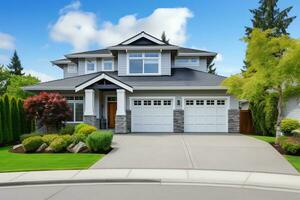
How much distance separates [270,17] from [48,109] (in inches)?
1323

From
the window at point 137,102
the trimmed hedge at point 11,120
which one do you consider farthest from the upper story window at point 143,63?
the trimmed hedge at point 11,120

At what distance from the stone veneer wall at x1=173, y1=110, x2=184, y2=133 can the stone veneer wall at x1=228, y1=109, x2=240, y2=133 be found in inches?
125

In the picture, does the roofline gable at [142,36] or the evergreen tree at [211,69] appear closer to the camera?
the roofline gable at [142,36]

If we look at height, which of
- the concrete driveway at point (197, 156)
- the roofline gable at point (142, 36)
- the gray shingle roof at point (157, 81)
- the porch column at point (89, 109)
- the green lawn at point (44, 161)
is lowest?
the green lawn at point (44, 161)

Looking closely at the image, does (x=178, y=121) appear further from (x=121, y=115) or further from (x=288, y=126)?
(x=288, y=126)

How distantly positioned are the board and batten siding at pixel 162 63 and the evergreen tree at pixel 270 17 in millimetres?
21003

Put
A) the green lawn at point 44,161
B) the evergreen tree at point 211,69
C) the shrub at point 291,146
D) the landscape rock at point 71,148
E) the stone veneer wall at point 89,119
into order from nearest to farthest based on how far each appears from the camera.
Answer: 1. the green lawn at point 44,161
2. the shrub at point 291,146
3. the landscape rock at point 71,148
4. the stone veneer wall at point 89,119
5. the evergreen tree at point 211,69

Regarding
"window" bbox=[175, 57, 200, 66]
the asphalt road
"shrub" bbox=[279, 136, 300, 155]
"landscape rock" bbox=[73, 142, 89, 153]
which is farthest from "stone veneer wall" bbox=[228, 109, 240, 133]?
the asphalt road

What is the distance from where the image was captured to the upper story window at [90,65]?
28.9 m

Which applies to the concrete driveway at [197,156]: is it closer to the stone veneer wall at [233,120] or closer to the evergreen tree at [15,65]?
the stone veneer wall at [233,120]

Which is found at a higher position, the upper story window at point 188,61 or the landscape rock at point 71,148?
the upper story window at point 188,61

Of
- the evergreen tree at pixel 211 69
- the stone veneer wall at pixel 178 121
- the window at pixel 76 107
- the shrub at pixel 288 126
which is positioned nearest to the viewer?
the shrub at pixel 288 126

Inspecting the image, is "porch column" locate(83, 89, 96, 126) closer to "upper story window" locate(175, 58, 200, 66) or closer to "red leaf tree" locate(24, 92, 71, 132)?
"red leaf tree" locate(24, 92, 71, 132)

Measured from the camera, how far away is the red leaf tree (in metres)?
19.5
